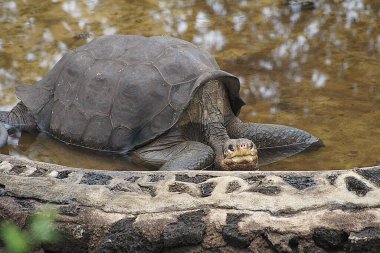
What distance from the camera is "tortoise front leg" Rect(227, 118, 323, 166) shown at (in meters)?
5.71

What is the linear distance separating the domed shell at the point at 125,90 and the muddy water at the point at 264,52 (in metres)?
0.17

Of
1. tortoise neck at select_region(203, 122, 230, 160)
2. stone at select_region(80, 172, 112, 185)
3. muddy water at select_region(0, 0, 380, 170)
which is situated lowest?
muddy water at select_region(0, 0, 380, 170)

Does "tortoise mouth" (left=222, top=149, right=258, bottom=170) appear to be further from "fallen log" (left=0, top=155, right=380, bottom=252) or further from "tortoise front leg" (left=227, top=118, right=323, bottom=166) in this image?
"fallen log" (left=0, top=155, right=380, bottom=252)

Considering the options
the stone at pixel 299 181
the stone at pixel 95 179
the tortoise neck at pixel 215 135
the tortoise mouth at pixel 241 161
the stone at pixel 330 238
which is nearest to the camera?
the stone at pixel 330 238

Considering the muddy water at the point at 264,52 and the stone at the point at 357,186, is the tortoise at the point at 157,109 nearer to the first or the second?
the muddy water at the point at 264,52

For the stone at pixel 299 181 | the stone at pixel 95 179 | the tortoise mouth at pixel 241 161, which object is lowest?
the tortoise mouth at pixel 241 161

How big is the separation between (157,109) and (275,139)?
885 mm

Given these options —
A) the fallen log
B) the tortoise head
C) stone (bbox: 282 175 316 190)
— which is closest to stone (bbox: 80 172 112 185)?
the fallen log

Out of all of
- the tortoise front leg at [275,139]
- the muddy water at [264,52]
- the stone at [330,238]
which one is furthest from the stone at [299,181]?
the tortoise front leg at [275,139]

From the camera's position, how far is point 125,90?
5.69 meters

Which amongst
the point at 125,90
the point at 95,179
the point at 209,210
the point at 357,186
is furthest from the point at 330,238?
the point at 125,90

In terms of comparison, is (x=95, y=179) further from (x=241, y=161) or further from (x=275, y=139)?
(x=275, y=139)

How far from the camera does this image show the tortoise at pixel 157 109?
18.4ft

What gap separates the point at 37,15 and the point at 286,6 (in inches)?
109
